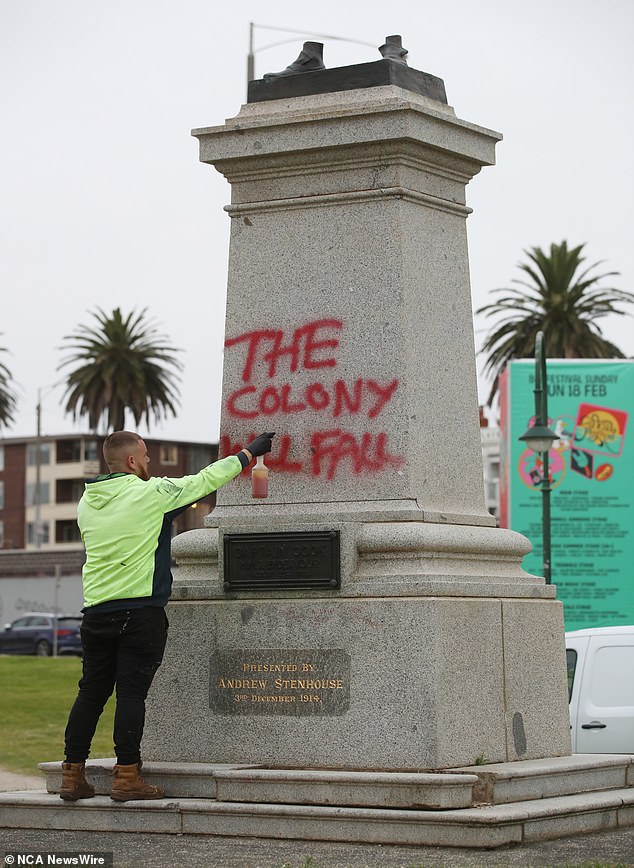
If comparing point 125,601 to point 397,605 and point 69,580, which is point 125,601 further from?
point 69,580

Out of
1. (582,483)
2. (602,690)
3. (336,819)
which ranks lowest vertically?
(336,819)

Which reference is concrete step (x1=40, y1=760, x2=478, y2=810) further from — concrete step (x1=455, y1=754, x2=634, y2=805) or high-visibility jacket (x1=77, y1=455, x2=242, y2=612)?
high-visibility jacket (x1=77, y1=455, x2=242, y2=612)

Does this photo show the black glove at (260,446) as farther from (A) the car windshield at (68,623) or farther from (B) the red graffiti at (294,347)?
(A) the car windshield at (68,623)

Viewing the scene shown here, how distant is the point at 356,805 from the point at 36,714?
1461 centimetres

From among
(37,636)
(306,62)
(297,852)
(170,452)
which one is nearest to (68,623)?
(37,636)

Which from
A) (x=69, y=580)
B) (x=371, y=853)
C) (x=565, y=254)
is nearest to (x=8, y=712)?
(x=371, y=853)

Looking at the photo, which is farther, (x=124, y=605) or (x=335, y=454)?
(x=335, y=454)

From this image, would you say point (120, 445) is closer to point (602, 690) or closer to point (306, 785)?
point (306, 785)

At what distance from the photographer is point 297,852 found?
7.71 m

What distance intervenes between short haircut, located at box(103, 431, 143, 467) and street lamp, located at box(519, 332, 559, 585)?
1604 centimetres

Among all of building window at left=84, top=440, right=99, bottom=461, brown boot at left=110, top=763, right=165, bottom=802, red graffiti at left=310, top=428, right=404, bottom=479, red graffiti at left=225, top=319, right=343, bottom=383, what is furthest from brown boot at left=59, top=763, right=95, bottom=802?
building window at left=84, top=440, right=99, bottom=461

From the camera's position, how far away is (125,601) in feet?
28.1

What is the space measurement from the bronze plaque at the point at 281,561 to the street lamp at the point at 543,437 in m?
15.6

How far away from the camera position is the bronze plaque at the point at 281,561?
8.94m
